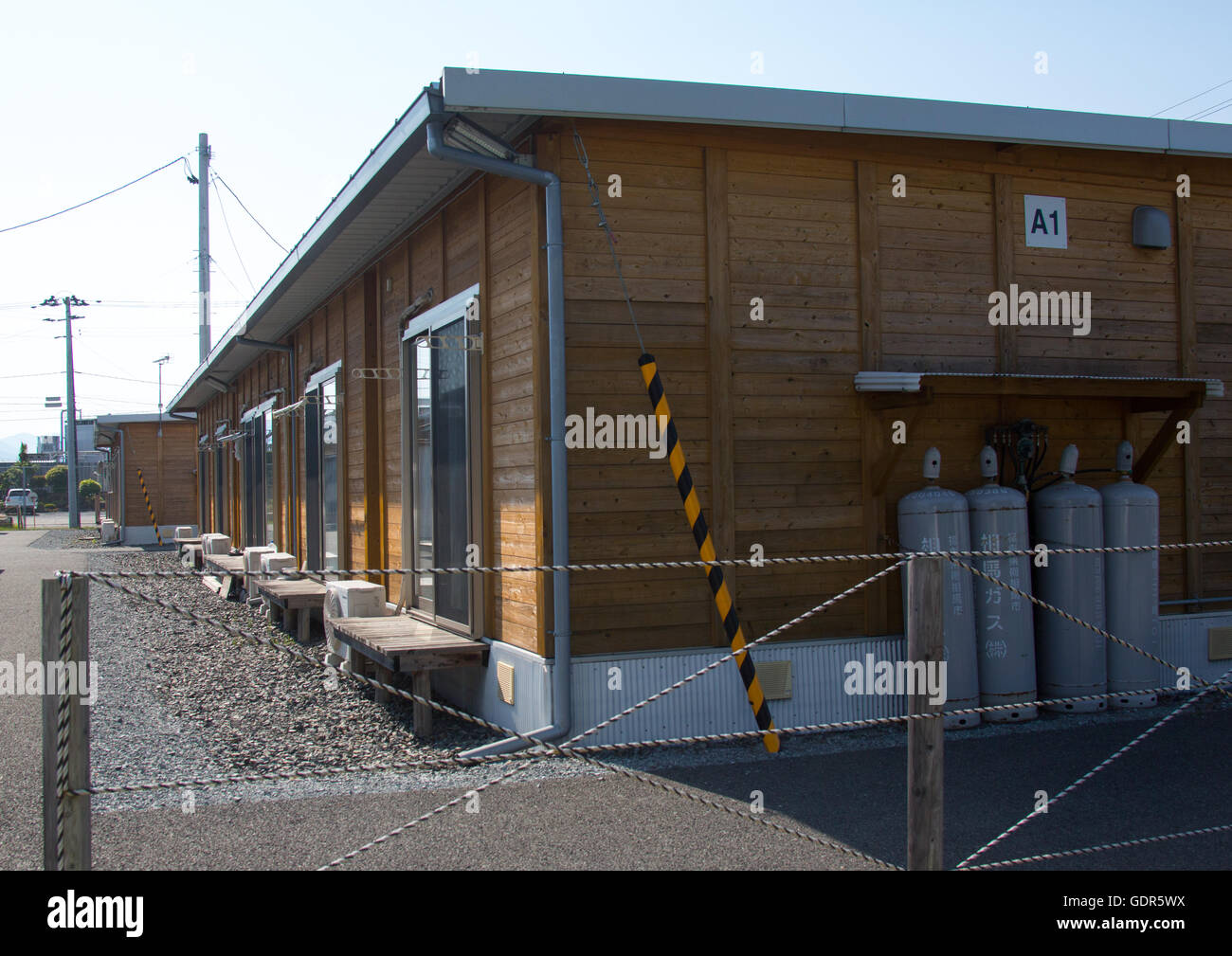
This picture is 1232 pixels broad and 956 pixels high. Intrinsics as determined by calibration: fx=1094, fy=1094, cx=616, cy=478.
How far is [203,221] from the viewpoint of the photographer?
32312mm

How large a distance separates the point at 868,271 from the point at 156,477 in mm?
30897

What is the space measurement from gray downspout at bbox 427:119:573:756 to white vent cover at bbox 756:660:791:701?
4.14 feet

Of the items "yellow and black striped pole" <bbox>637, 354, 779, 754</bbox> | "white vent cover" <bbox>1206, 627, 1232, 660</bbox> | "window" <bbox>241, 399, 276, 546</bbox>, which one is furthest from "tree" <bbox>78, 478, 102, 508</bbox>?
"white vent cover" <bbox>1206, 627, 1232, 660</bbox>

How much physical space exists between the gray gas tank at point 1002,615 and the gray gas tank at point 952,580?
0.10 m

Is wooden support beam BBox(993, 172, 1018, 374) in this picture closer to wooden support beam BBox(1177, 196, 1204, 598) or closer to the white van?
wooden support beam BBox(1177, 196, 1204, 598)

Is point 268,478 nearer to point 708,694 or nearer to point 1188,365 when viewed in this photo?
point 708,694

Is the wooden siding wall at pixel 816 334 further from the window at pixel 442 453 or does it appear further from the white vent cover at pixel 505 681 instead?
the window at pixel 442 453

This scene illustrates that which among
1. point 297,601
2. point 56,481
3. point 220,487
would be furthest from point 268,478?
point 56,481

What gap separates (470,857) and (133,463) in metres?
32.3

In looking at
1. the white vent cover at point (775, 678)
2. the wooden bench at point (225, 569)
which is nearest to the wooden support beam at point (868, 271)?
the white vent cover at point (775, 678)

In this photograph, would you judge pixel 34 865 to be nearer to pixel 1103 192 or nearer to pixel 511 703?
pixel 511 703

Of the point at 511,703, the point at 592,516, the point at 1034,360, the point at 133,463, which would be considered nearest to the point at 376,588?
the point at 511,703

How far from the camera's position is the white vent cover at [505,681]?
707cm
